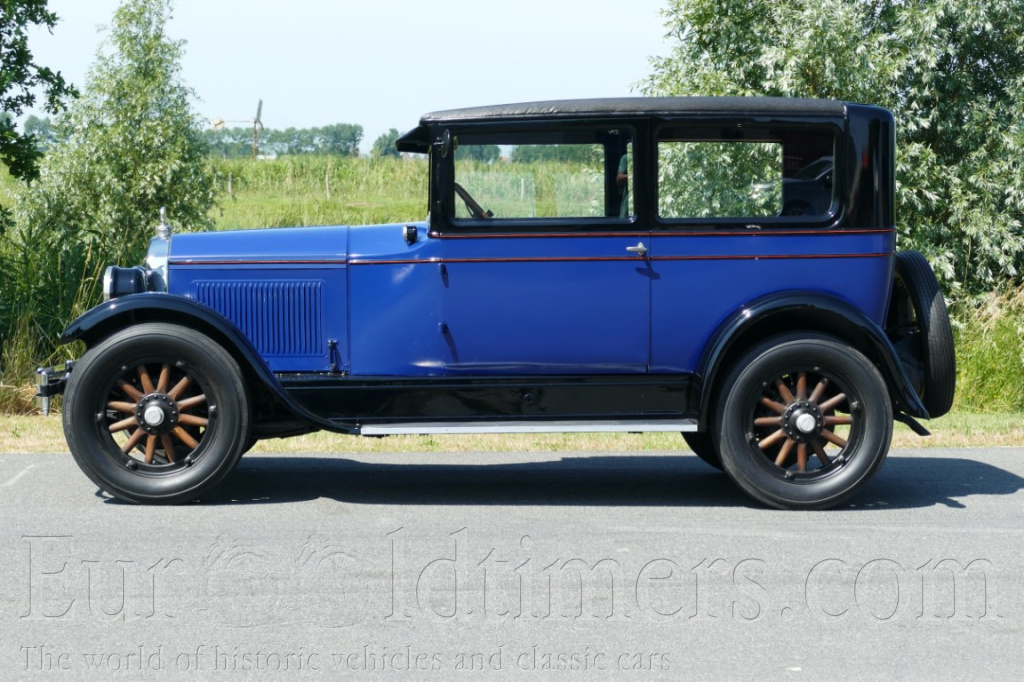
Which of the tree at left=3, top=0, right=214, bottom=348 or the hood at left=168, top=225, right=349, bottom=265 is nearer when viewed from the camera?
the hood at left=168, top=225, right=349, bottom=265

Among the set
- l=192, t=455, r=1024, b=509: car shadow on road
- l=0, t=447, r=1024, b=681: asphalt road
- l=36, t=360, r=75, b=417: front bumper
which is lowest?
l=0, t=447, r=1024, b=681: asphalt road

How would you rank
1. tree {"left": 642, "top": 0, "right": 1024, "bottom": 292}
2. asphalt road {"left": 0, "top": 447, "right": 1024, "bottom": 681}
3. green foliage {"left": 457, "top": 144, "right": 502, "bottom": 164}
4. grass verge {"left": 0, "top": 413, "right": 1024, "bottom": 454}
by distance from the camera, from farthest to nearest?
tree {"left": 642, "top": 0, "right": 1024, "bottom": 292}
grass verge {"left": 0, "top": 413, "right": 1024, "bottom": 454}
green foliage {"left": 457, "top": 144, "right": 502, "bottom": 164}
asphalt road {"left": 0, "top": 447, "right": 1024, "bottom": 681}

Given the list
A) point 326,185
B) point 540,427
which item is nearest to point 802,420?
point 540,427

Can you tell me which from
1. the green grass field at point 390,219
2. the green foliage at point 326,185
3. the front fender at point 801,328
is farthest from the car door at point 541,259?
the green foliage at point 326,185

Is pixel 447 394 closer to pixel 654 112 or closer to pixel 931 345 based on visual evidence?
pixel 654 112

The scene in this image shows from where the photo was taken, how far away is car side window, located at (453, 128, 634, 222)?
253 inches

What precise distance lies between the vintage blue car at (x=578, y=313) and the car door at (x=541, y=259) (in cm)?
1

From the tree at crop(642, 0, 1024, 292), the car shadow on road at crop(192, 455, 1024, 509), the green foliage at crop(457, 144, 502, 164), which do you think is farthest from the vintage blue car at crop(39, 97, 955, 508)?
the tree at crop(642, 0, 1024, 292)

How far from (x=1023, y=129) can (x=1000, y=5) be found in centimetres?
157

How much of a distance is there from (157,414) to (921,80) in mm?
11793

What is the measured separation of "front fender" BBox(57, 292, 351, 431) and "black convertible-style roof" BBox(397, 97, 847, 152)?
59.0 inches

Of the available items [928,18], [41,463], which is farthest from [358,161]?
[41,463]

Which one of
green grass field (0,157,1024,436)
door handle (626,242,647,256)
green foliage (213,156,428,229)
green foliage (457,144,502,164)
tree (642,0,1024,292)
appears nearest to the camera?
door handle (626,242,647,256)

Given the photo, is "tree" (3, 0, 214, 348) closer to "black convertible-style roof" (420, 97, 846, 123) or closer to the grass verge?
the grass verge
